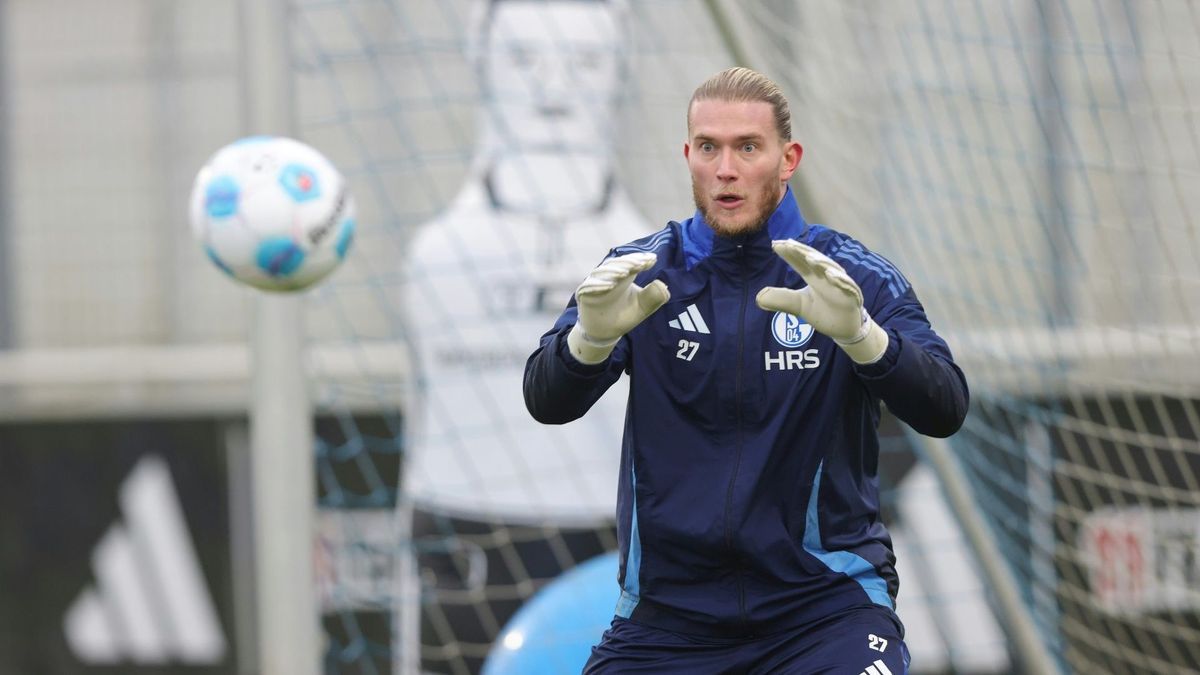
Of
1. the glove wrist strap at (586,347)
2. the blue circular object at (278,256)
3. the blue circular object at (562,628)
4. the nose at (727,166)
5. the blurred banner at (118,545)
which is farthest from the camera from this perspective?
the blurred banner at (118,545)

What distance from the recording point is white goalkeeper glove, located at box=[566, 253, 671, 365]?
2516 millimetres

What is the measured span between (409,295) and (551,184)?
61 cm

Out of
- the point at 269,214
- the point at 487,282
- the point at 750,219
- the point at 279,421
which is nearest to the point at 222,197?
the point at 269,214

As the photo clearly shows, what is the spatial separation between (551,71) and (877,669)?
2.90 metres

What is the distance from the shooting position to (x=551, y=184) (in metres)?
5.12

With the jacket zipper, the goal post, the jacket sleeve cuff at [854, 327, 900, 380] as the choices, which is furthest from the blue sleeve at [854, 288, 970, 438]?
the goal post

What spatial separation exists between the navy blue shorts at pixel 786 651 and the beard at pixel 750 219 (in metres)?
0.69

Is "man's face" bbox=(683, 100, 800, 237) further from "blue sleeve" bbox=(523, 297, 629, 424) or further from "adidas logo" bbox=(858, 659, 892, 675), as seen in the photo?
"adidas logo" bbox=(858, 659, 892, 675)

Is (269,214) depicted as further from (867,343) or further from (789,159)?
(867,343)

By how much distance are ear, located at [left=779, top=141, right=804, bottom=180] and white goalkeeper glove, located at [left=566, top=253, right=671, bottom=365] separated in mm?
345

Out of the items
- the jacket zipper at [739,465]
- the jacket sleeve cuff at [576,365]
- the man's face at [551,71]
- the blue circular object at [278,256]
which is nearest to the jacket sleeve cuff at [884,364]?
the jacket zipper at [739,465]

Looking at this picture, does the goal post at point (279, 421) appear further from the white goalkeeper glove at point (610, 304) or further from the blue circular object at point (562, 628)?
the white goalkeeper glove at point (610, 304)

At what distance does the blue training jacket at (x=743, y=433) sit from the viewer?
270cm

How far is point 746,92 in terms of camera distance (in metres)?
2.75
